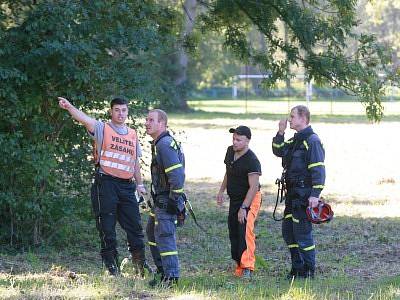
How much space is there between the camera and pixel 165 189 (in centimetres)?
809

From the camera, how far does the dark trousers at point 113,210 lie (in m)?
8.59

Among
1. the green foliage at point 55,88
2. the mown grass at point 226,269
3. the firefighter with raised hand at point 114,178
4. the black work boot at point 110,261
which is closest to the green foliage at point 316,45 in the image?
the mown grass at point 226,269

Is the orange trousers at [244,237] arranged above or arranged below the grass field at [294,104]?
below

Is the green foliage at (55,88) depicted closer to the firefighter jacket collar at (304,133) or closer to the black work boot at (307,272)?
the firefighter jacket collar at (304,133)

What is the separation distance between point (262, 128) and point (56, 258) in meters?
26.9

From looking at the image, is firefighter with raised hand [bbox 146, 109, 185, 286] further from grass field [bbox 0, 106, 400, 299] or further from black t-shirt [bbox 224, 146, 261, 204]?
black t-shirt [bbox 224, 146, 261, 204]

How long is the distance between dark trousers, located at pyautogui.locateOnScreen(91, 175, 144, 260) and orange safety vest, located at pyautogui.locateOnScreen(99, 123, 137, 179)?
0.33ft

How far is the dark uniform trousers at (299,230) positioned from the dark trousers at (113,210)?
5.08 ft

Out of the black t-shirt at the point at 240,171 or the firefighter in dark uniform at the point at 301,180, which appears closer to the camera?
the firefighter in dark uniform at the point at 301,180

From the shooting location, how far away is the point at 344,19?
528 inches

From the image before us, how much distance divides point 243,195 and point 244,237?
46 cm

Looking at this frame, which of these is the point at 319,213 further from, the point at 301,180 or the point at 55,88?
the point at 55,88

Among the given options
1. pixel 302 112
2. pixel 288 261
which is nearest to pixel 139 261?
pixel 302 112

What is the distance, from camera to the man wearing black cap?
9094 mm
